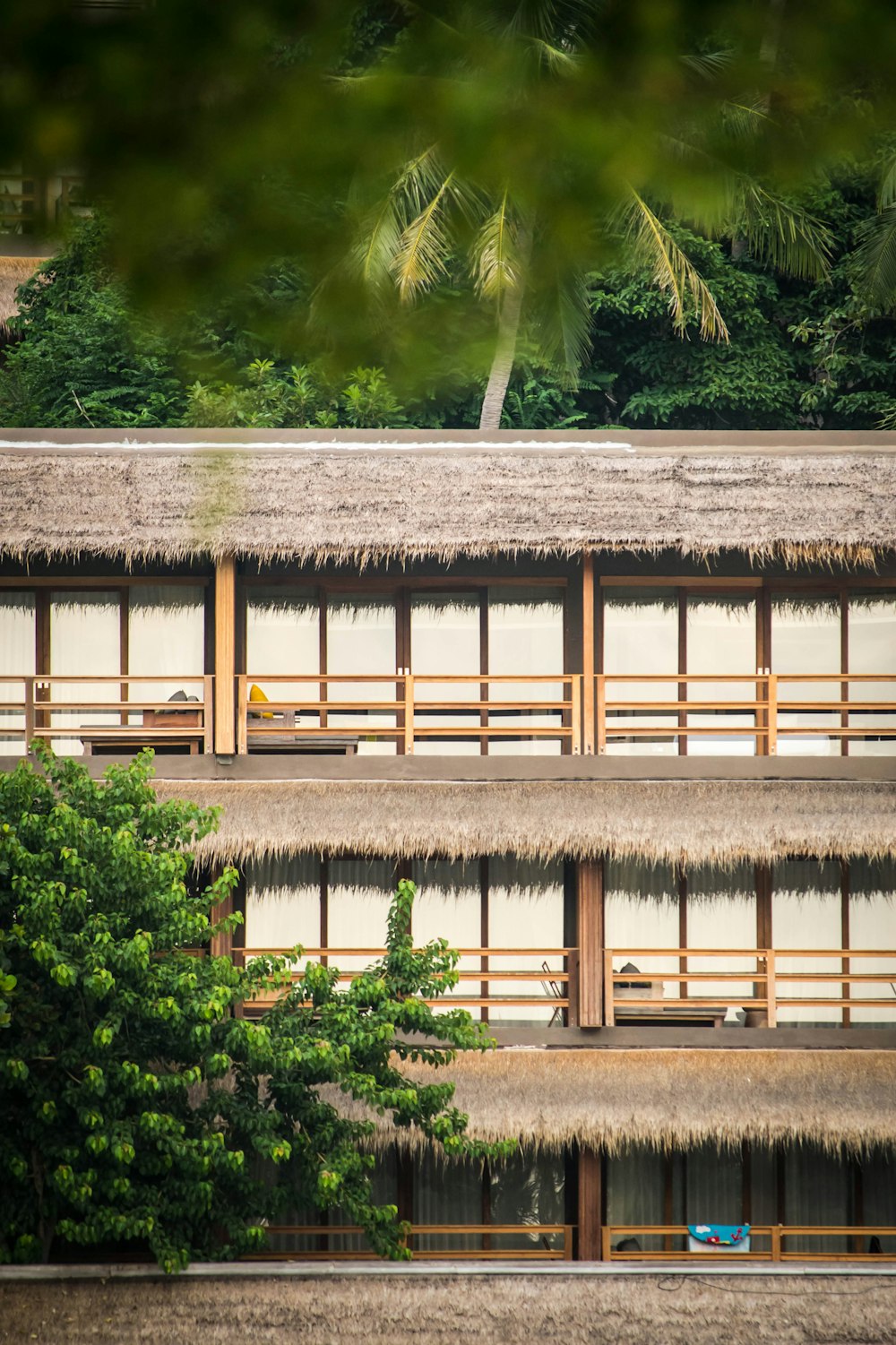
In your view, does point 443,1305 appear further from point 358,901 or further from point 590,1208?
point 358,901

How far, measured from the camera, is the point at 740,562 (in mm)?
13383

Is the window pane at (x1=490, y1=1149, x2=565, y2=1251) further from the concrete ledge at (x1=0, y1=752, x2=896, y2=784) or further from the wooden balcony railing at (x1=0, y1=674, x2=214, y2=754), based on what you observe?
the wooden balcony railing at (x1=0, y1=674, x2=214, y2=754)

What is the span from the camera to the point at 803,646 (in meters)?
13.5

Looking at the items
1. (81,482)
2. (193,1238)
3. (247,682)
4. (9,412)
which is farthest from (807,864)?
(9,412)

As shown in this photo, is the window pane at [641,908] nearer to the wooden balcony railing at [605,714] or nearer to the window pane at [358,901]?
A: the wooden balcony railing at [605,714]

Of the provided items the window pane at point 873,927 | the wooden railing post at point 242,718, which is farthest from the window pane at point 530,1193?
the wooden railing post at point 242,718

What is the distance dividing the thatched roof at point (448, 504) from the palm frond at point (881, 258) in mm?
6599

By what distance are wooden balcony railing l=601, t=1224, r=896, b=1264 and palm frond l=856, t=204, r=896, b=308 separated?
1142 cm

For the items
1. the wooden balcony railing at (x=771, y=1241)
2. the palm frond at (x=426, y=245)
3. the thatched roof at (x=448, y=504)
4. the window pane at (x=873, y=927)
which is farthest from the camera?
the palm frond at (x=426, y=245)

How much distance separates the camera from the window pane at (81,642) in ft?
44.1

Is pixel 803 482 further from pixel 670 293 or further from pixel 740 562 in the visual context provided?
pixel 670 293

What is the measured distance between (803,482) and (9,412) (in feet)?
40.8

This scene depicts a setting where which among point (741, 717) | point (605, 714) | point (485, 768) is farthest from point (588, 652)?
point (741, 717)

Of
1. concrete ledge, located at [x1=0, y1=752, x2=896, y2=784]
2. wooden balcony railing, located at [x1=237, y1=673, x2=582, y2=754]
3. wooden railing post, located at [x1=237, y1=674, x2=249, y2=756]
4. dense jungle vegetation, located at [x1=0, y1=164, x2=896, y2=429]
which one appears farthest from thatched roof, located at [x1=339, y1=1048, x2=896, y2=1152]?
dense jungle vegetation, located at [x1=0, y1=164, x2=896, y2=429]
